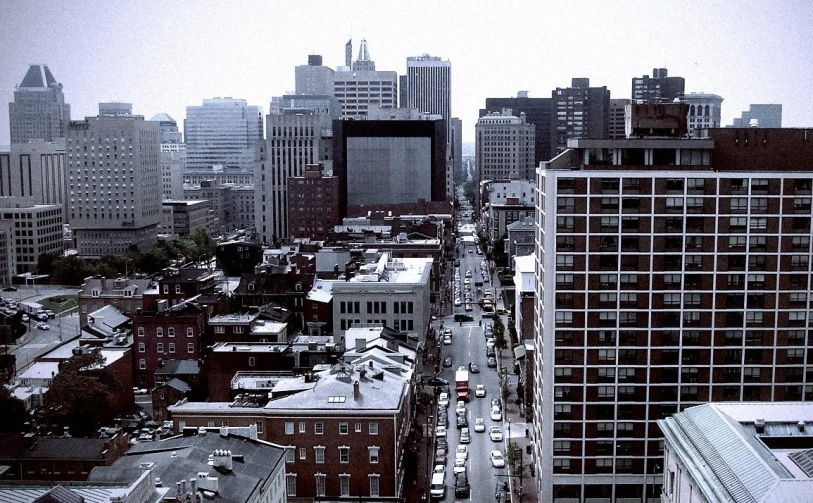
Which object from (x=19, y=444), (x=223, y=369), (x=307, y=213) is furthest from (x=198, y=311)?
(x=307, y=213)

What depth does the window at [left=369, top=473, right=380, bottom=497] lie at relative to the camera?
3712cm

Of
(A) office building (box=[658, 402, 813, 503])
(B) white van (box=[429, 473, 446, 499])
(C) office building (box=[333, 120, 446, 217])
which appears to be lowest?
(B) white van (box=[429, 473, 446, 499])

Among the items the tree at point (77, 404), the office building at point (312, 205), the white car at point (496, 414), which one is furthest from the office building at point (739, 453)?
the office building at point (312, 205)

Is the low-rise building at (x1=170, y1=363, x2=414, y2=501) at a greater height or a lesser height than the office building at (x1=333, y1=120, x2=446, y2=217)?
lesser

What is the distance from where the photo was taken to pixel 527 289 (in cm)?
5856

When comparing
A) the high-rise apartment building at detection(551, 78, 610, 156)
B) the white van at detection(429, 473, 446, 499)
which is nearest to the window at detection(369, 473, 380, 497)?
the white van at detection(429, 473, 446, 499)

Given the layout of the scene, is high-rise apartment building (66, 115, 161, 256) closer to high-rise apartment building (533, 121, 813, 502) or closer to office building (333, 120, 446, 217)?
office building (333, 120, 446, 217)

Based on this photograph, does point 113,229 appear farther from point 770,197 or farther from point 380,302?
point 770,197

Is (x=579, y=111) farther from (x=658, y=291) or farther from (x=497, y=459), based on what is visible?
(x=658, y=291)

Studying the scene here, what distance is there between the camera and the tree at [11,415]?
144ft

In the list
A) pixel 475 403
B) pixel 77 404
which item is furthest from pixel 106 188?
pixel 475 403

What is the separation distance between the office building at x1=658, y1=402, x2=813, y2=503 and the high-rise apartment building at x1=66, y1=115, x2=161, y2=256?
98196mm

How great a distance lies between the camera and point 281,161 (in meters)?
122

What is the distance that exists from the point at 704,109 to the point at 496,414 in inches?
3779
